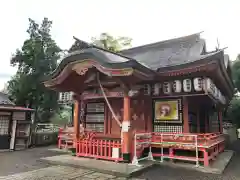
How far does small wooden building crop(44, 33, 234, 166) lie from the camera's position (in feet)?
24.3

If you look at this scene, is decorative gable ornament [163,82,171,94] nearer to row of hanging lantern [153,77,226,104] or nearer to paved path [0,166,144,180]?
row of hanging lantern [153,77,226,104]

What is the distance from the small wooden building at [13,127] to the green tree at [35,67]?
199 inches

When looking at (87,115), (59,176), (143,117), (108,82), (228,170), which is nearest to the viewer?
(59,176)

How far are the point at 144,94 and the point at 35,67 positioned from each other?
458 inches

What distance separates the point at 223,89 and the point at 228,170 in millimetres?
5859

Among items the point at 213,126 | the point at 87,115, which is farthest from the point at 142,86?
the point at 213,126

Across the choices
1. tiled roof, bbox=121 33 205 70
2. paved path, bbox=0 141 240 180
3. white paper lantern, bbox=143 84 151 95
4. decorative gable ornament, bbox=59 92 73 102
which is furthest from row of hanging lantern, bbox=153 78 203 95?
decorative gable ornament, bbox=59 92 73 102

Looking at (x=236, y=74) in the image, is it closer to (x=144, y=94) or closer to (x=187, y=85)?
(x=187, y=85)

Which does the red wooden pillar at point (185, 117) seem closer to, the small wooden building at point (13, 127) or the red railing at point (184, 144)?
the red railing at point (184, 144)

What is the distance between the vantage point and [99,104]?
10.8 metres

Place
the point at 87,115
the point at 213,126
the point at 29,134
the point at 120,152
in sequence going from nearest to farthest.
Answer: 1. the point at 120,152
2. the point at 87,115
3. the point at 29,134
4. the point at 213,126

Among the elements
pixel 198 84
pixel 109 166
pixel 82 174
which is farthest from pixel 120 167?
pixel 198 84

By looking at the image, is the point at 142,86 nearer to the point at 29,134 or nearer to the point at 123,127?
the point at 123,127

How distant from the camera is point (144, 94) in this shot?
8.94 m
